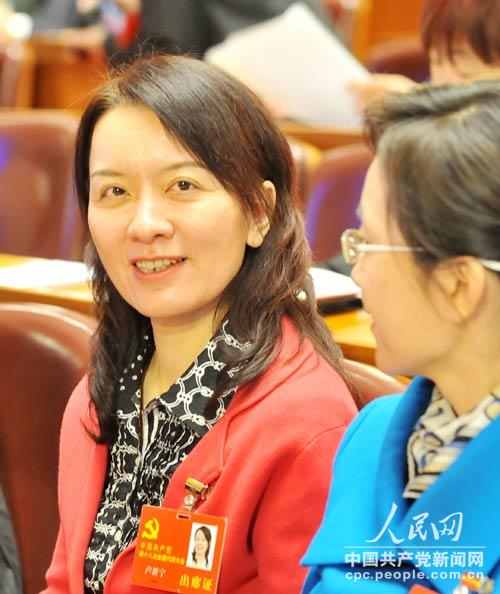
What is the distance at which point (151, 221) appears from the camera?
58.6 inches

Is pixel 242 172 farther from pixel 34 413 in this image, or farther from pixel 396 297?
pixel 34 413

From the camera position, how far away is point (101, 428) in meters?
1.62

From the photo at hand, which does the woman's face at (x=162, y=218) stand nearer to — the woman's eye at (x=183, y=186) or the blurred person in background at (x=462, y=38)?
the woman's eye at (x=183, y=186)

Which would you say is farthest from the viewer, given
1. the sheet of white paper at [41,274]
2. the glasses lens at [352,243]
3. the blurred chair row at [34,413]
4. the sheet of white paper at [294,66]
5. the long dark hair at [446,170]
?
the sheet of white paper at [294,66]

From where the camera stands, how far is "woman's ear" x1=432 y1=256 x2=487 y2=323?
1026 mm

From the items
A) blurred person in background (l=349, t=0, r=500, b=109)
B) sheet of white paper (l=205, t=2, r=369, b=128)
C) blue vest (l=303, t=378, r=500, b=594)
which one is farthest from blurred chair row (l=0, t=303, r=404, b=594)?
sheet of white paper (l=205, t=2, r=369, b=128)

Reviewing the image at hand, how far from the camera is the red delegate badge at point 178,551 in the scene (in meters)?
1.40

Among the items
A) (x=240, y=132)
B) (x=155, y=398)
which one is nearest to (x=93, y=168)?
(x=240, y=132)

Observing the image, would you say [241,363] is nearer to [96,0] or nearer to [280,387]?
[280,387]

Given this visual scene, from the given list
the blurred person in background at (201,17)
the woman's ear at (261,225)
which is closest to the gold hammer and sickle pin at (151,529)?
the woman's ear at (261,225)

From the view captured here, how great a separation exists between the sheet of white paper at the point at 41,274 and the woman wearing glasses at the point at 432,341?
1179 mm

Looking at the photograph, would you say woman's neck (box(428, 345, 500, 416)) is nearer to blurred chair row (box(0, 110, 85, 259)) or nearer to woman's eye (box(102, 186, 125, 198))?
woman's eye (box(102, 186, 125, 198))

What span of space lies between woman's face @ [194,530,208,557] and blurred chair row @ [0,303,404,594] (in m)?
0.51

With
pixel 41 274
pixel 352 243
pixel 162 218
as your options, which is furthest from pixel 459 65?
pixel 352 243
